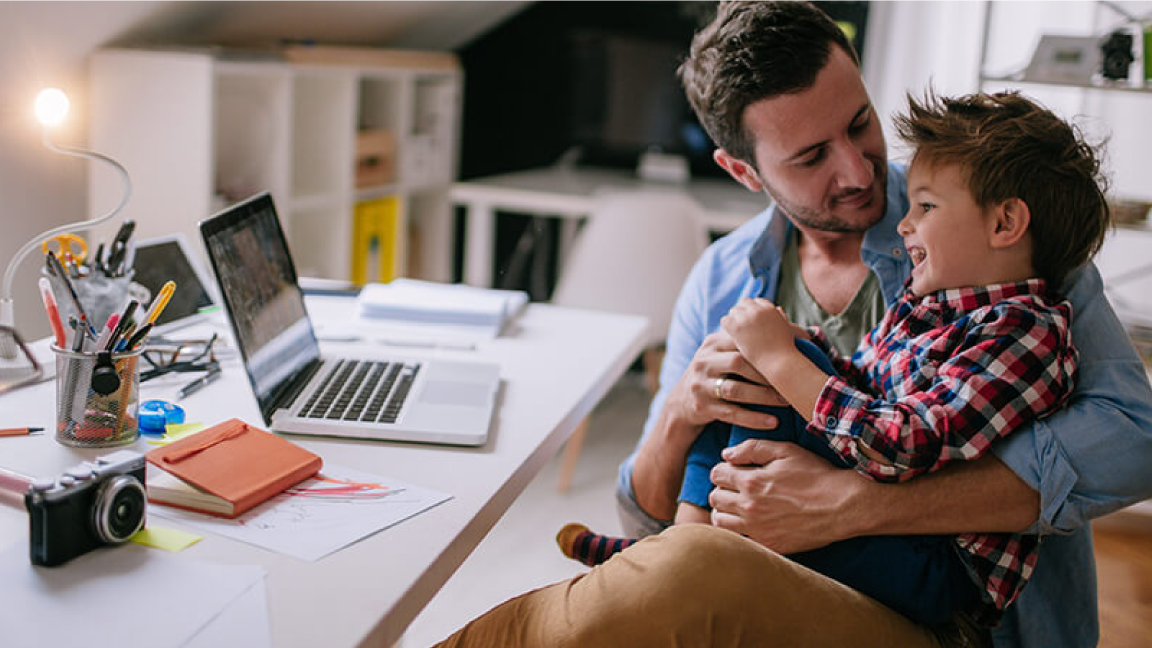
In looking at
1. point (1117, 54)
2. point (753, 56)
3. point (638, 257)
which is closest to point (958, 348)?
point (753, 56)

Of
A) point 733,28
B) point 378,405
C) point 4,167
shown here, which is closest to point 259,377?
point 378,405

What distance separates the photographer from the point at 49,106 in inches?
57.3

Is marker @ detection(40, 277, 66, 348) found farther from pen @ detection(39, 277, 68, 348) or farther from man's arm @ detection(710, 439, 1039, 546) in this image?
man's arm @ detection(710, 439, 1039, 546)

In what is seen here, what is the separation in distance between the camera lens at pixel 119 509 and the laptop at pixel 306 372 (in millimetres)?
299

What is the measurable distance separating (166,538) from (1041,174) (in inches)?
39.1

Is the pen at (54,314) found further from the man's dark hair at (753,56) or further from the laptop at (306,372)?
the man's dark hair at (753,56)

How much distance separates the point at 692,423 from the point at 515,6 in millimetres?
3136

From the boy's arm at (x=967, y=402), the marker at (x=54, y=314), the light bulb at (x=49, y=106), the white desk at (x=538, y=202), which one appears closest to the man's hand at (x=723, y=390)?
the boy's arm at (x=967, y=402)

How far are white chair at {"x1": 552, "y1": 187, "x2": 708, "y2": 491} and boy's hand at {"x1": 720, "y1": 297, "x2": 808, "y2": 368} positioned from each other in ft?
5.74

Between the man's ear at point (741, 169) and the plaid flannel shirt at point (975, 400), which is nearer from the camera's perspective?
the plaid flannel shirt at point (975, 400)

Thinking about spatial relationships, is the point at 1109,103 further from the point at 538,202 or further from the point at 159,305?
the point at 159,305

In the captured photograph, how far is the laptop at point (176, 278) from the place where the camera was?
164 cm

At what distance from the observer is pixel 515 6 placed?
4.16m

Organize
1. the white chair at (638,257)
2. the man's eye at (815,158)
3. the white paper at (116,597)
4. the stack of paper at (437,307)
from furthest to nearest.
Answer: the white chair at (638,257), the stack of paper at (437,307), the man's eye at (815,158), the white paper at (116,597)
